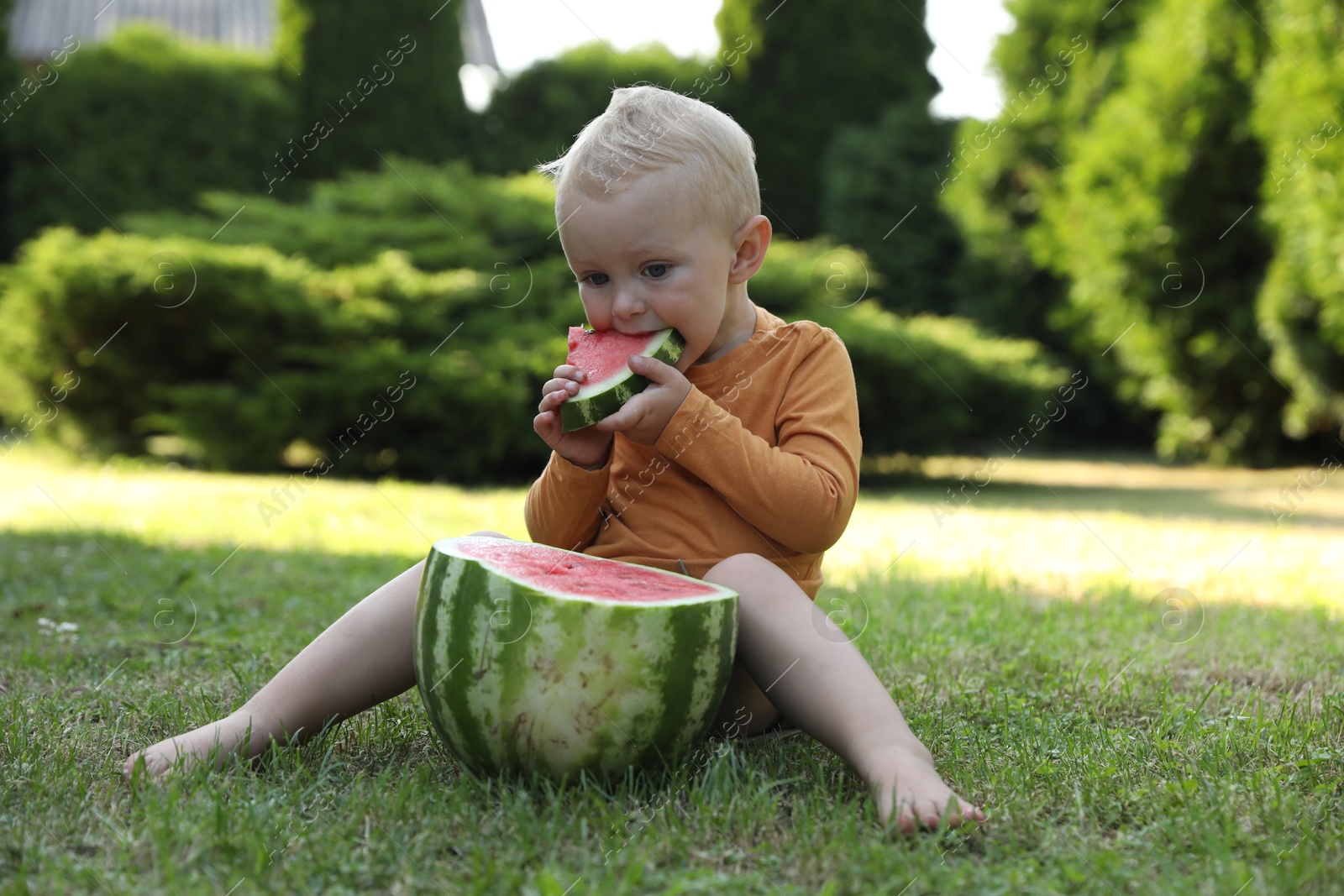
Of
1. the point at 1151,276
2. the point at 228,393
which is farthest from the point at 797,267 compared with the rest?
the point at 228,393

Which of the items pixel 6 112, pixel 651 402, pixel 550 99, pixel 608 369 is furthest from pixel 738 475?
pixel 6 112

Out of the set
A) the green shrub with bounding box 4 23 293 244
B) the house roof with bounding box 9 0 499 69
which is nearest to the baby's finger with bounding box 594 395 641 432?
the green shrub with bounding box 4 23 293 244

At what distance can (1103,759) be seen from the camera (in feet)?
7.16

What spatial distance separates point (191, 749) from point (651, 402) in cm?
108

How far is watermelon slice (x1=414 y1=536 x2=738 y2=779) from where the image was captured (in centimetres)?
189

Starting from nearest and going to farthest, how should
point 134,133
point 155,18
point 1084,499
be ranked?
point 1084,499 → point 134,133 → point 155,18

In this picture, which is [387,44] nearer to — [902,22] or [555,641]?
[902,22]

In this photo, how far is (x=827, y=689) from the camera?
6.67ft

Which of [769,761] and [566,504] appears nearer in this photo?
[769,761]

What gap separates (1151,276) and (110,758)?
407 inches

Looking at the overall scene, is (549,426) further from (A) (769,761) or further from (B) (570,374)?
(A) (769,761)

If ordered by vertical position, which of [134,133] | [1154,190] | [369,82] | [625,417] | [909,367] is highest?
[369,82]

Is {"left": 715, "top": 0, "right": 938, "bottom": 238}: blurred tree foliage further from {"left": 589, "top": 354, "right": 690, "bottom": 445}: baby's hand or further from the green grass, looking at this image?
{"left": 589, "top": 354, "right": 690, "bottom": 445}: baby's hand

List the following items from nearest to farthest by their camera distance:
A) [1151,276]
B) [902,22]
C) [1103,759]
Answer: [1103,759] → [1151,276] → [902,22]
